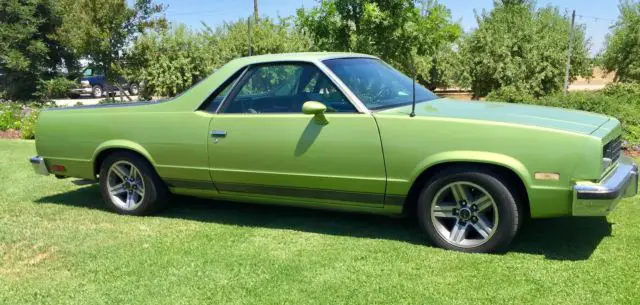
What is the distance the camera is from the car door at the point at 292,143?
4.44 metres

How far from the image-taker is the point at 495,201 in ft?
13.4

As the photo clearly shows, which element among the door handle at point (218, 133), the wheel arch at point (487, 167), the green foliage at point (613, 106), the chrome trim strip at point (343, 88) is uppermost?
the chrome trim strip at point (343, 88)

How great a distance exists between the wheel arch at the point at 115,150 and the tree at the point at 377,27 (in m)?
6.10

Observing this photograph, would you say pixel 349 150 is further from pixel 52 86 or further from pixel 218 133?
pixel 52 86

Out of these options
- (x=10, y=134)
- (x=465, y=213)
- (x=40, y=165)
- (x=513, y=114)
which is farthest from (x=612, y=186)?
(x=10, y=134)

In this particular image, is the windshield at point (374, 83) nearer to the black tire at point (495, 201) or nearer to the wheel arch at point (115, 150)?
the black tire at point (495, 201)

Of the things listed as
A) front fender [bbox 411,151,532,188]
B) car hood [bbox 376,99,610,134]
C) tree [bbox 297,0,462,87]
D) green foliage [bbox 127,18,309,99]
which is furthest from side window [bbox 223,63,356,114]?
green foliage [bbox 127,18,309,99]

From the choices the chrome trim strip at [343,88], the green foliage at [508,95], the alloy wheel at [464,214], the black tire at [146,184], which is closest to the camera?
the alloy wheel at [464,214]

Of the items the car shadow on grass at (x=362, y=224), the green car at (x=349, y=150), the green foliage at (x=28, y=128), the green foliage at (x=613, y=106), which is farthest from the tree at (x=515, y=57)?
the green car at (x=349, y=150)

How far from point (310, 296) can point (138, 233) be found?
6.96ft

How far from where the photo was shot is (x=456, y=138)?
411cm

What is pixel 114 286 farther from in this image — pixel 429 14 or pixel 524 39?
pixel 524 39

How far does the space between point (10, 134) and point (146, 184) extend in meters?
8.78

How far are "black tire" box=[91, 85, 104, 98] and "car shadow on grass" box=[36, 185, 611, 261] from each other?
83.1ft
